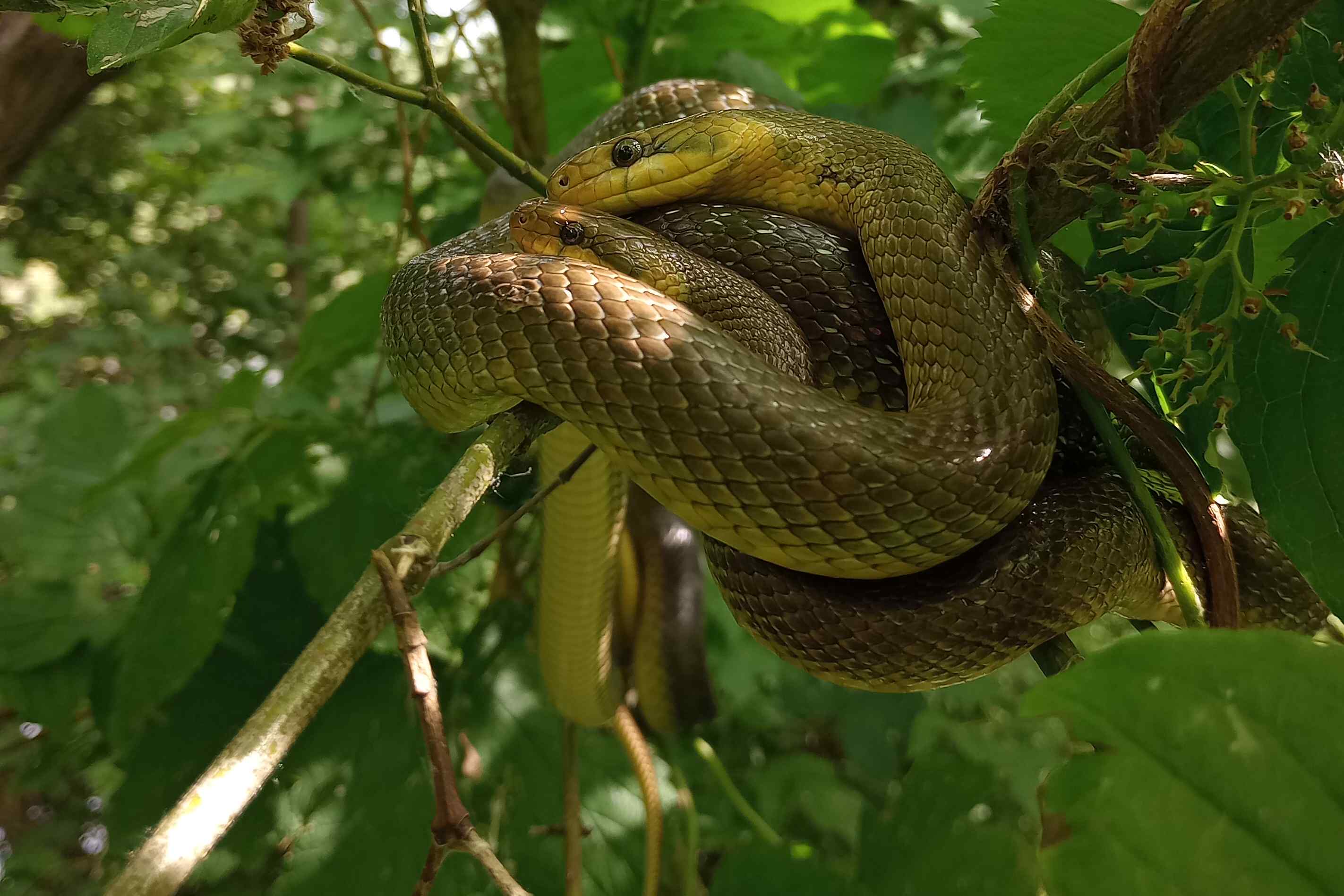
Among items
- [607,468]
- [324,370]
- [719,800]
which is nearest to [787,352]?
[607,468]

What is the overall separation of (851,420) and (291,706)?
2.19 feet

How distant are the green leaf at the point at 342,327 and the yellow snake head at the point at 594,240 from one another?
700 mm

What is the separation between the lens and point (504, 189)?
2.32 meters

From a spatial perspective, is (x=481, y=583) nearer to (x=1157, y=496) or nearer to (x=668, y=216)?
(x=668, y=216)

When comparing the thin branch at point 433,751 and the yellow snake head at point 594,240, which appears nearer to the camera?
the thin branch at point 433,751

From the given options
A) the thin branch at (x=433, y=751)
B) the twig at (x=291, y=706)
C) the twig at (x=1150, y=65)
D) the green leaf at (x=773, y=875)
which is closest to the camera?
the twig at (x=291, y=706)

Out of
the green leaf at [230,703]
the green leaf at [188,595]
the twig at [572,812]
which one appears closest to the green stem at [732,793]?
the twig at [572,812]

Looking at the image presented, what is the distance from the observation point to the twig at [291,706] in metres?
0.56

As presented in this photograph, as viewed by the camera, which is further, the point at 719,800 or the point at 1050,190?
the point at 719,800

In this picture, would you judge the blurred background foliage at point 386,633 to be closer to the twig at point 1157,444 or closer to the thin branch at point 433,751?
the twig at point 1157,444

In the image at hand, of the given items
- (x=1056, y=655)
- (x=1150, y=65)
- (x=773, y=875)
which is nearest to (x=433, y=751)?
(x=1056, y=655)

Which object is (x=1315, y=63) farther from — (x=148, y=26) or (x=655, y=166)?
(x=148, y=26)

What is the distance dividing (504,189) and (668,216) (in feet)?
3.07

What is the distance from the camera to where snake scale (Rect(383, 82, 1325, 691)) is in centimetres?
98
